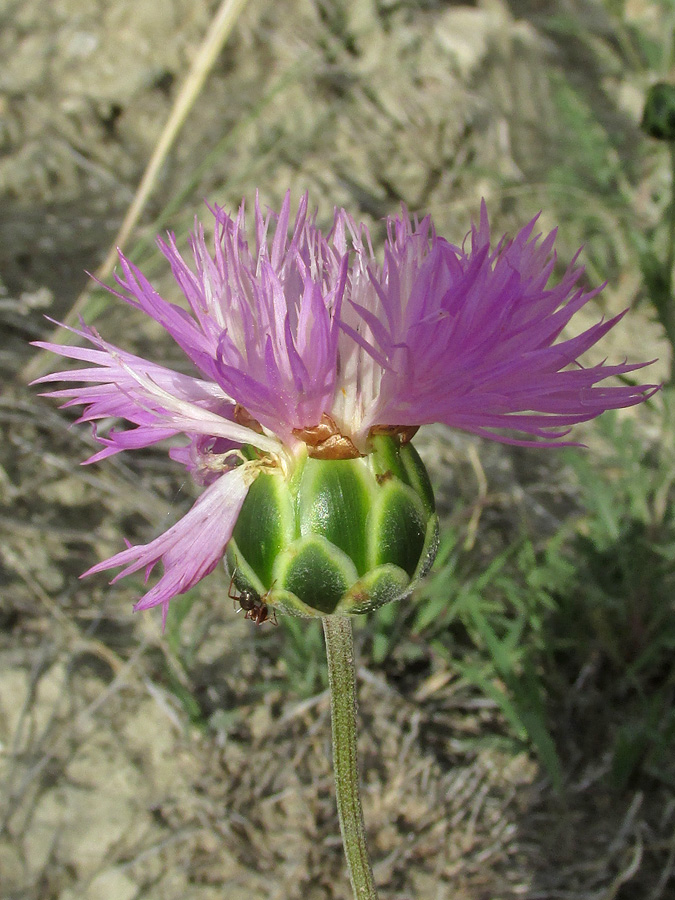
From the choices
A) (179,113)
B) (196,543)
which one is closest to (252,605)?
(196,543)

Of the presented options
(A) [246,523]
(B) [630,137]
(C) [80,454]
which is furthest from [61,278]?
(B) [630,137]

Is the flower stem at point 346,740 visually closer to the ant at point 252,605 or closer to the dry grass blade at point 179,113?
the ant at point 252,605

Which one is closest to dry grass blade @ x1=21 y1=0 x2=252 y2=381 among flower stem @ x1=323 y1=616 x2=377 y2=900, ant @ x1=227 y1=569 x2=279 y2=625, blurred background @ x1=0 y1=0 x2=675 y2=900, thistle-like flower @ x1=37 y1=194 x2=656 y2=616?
blurred background @ x1=0 y1=0 x2=675 y2=900

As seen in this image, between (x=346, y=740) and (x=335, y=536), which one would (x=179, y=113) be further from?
(x=346, y=740)

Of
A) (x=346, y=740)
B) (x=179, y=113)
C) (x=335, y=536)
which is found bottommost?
(x=346, y=740)

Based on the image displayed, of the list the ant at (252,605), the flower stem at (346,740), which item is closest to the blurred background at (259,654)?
the flower stem at (346,740)

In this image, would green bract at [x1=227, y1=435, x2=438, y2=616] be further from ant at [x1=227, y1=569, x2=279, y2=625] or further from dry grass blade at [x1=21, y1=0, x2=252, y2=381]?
dry grass blade at [x1=21, y1=0, x2=252, y2=381]
